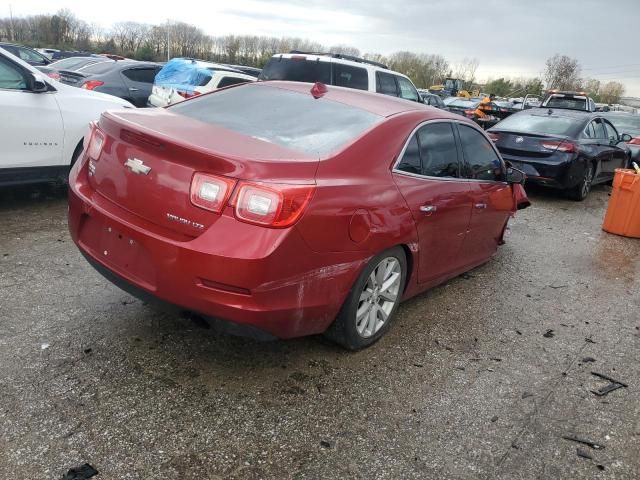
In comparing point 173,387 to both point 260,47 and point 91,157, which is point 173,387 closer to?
point 91,157

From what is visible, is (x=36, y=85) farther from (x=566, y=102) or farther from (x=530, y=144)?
(x=566, y=102)

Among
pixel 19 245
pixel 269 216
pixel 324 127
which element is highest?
pixel 324 127

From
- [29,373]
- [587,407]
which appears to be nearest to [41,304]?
[29,373]

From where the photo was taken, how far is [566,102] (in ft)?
53.3

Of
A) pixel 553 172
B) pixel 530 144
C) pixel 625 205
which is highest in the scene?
pixel 530 144

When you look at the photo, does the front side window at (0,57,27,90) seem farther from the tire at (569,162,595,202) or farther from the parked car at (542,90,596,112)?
the parked car at (542,90,596,112)

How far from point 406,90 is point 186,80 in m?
4.30

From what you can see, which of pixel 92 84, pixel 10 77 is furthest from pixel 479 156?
pixel 92 84

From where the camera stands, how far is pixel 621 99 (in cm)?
7531

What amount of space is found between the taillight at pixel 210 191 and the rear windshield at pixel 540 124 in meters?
7.90

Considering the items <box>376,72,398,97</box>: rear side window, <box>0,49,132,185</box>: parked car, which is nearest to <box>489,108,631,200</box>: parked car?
<box>376,72,398,97</box>: rear side window

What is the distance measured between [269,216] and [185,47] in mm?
68138

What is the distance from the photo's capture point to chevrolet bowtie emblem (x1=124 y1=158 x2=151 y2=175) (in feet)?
9.10

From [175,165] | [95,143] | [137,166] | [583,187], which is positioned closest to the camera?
[175,165]
